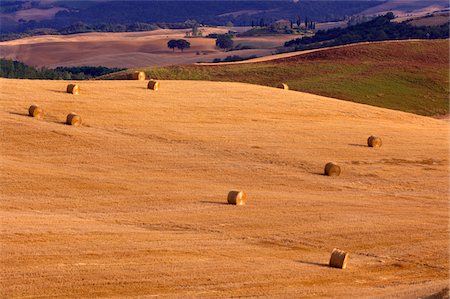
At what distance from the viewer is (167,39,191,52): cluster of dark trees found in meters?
141

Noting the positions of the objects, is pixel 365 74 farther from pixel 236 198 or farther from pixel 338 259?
pixel 338 259

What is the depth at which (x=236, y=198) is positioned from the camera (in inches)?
1095

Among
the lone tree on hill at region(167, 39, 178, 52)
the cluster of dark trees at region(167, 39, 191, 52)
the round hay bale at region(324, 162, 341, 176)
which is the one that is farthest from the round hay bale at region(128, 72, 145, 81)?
the lone tree on hill at region(167, 39, 178, 52)

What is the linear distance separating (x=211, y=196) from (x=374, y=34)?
288 ft

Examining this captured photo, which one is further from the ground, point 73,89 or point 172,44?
point 172,44

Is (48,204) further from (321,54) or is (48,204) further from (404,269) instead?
(321,54)

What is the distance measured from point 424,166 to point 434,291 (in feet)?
65.3

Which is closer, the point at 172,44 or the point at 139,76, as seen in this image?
the point at 139,76

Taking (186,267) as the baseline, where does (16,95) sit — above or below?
above

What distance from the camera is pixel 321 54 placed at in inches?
3076

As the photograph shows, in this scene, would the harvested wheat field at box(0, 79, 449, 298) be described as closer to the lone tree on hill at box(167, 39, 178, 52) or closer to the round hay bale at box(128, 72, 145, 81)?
the round hay bale at box(128, 72, 145, 81)

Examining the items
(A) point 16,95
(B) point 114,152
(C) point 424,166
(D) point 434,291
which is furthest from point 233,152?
(D) point 434,291

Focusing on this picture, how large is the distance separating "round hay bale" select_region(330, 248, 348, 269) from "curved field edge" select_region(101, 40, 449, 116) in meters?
40.2

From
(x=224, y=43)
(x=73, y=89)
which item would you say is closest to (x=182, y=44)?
(x=224, y=43)
